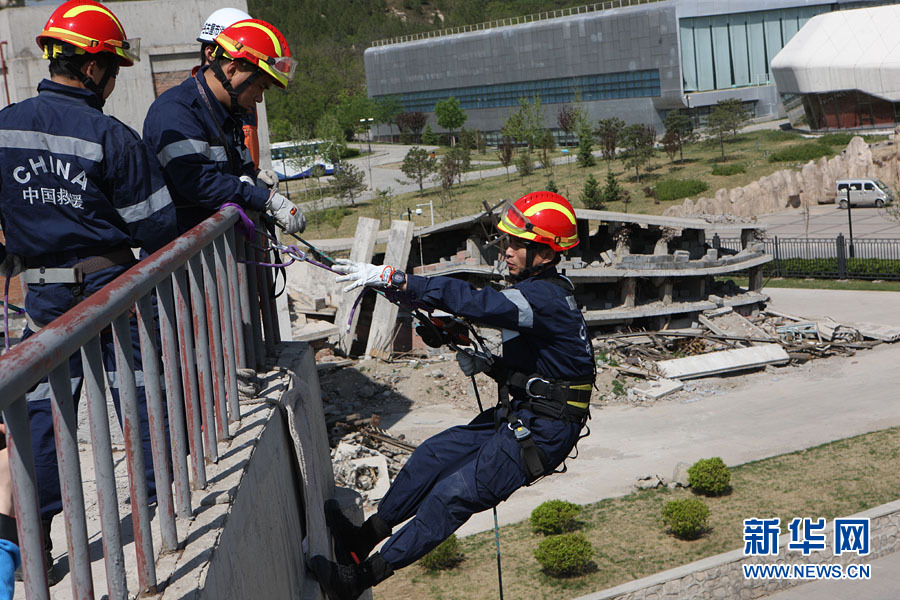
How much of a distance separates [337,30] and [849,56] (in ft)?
304

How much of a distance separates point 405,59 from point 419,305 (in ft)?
297

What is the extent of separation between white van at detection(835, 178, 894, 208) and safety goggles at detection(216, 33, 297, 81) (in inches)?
1810

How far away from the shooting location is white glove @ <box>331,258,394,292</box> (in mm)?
5449

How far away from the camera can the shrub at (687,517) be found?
1378 centimetres

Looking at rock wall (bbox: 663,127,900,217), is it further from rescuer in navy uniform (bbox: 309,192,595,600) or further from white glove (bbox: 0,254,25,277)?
white glove (bbox: 0,254,25,277)

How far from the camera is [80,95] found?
14.2 feet

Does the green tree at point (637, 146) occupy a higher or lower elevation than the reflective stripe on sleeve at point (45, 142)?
higher

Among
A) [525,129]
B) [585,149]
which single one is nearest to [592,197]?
[585,149]

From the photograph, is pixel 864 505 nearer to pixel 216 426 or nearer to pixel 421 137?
pixel 216 426

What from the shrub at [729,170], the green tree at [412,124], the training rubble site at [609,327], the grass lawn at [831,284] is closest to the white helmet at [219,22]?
the training rubble site at [609,327]

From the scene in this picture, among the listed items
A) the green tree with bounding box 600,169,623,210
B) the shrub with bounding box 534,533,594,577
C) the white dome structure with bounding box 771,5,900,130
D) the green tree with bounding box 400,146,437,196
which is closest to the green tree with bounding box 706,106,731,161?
the white dome structure with bounding box 771,5,900,130

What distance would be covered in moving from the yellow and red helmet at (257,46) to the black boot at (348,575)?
306cm

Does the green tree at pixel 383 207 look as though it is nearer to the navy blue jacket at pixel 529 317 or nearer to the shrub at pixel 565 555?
the shrub at pixel 565 555

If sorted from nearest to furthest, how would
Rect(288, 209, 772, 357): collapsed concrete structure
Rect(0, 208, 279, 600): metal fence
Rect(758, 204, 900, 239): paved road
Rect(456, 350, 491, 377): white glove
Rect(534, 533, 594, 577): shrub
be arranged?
Rect(0, 208, 279, 600): metal fence < Rect(456, 350, 491, 377): white glove < Rect(534, 533, 594, 577): shrub < Rect(288, 209, 772, 357): collapsed concrete structure < Rect(758, 204, 900, 239): paved road
